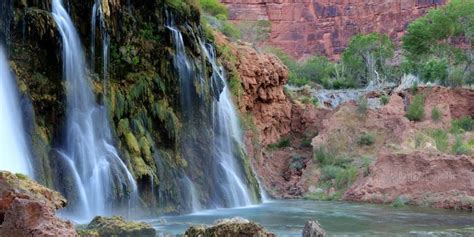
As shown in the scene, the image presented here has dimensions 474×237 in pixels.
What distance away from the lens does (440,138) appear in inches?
1356

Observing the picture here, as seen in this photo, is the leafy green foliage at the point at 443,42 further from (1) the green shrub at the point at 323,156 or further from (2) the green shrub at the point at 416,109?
(1) the green shrub at the point at 323,156

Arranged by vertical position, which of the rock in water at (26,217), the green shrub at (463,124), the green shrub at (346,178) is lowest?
the green shrub at (346,178)

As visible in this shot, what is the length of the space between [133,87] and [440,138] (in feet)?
61.8

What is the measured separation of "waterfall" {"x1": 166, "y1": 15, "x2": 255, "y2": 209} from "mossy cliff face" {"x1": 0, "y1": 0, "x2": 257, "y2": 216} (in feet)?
0.27

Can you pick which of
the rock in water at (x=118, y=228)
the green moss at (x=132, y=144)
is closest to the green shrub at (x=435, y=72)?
the green moss at (x=132, y=144)

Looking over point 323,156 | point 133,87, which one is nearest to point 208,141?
point 133,87

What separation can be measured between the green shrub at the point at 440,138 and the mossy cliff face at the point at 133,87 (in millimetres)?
13183

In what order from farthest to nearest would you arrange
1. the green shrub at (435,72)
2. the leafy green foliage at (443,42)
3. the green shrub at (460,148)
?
1. the leafy green foliage at (443,42)
2. the green shrub at (435,72)
3. the green shrub at (460,148)

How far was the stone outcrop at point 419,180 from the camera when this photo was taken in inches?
1059

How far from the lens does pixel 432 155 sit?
1120 inches

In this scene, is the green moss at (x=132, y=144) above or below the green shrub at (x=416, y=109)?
below

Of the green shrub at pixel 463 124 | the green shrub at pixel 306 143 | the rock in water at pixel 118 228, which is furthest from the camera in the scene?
the green shrub at pixel 306 143

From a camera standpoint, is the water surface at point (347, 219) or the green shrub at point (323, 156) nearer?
the water surface at point (347, 219)

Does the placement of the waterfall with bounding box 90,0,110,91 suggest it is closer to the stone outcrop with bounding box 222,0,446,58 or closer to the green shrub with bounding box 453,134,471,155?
the green shrub with bounding box 453,134,471,155
